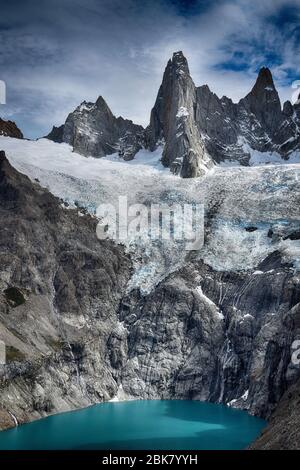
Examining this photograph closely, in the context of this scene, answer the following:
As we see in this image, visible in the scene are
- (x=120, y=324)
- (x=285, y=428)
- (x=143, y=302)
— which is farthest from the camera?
(x=143, y=302)

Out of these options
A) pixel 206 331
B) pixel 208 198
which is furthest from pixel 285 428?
pixel 208 198

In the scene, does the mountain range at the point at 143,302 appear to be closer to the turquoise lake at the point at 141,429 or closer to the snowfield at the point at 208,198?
the snowfield at the point at 208,198

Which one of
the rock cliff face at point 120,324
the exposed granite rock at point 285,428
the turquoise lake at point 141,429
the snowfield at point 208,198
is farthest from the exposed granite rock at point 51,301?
the exposed granite rock at point 285,428

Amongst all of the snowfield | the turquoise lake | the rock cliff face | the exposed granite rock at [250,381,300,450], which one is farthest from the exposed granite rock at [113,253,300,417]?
the exposed granite rock at [250,381,300,450]

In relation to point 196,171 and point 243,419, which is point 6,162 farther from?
point 243,419

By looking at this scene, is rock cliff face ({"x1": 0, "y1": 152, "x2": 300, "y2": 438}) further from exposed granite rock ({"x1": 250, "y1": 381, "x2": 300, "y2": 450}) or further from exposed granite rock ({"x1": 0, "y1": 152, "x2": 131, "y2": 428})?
exposed granite rock ({"x1": 250, "y1": 381, "x2": 300, "y2": 450})

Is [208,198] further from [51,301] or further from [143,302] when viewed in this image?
[51,301]
